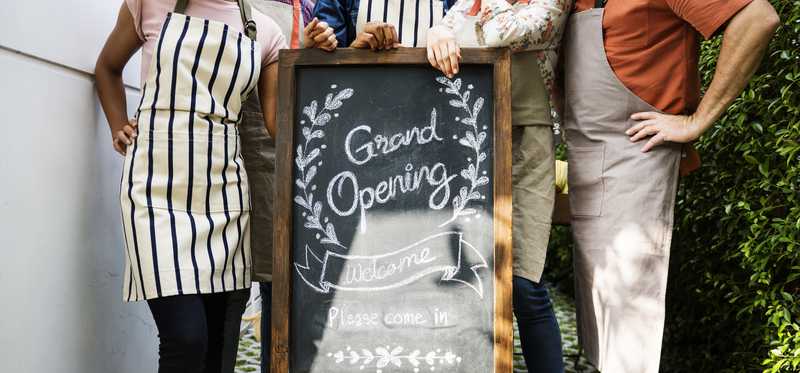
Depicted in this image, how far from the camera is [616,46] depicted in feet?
6.11

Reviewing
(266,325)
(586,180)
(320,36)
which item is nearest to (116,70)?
(320,36)

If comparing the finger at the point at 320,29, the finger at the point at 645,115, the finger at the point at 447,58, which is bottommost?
the finger at the point at 645,115

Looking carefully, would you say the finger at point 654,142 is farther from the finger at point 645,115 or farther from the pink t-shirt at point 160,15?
the pink t-shirt at point 160,15

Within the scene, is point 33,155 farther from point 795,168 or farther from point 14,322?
point 795,168

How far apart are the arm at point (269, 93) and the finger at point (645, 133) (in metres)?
1.00

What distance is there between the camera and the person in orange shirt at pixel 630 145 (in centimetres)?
182

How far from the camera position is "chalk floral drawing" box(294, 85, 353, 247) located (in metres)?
1.83

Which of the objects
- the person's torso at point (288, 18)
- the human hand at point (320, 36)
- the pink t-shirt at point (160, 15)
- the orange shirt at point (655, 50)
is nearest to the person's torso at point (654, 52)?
the orange shirt at point (655, 50)

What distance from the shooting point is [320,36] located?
178 centimetres

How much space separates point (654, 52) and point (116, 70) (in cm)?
152

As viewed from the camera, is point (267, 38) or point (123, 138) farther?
point (267, 38)

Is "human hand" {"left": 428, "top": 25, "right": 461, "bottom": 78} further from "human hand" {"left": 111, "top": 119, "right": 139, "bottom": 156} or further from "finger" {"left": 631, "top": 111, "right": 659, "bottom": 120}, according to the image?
"human hand" {"left": 111, "top": 119, "right": 139, "bottom": 156}

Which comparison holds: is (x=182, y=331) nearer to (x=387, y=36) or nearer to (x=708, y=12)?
(x=387, y=36)

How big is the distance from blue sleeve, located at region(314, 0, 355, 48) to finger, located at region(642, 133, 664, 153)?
3.10 ft
